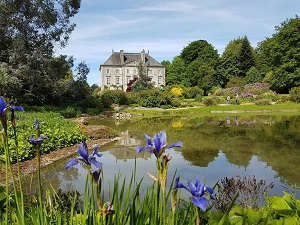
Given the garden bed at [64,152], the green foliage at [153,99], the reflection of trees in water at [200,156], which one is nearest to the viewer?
the garden bed at [64,152]

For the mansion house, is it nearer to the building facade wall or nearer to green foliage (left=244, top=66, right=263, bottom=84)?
the building facade wall

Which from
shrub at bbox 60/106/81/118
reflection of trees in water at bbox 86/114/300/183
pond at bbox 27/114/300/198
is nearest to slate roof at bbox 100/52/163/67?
shrub at bbox 60/106/81/118

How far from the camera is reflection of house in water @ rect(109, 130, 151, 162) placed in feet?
31.0

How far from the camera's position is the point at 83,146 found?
4.36ft

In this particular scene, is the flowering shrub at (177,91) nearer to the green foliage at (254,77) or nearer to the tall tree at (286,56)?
the tall tree at (286,56)

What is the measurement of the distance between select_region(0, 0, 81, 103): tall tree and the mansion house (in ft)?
128

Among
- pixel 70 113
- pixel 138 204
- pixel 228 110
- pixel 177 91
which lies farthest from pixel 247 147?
pixel 177 91

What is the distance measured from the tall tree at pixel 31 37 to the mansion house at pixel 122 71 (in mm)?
39064

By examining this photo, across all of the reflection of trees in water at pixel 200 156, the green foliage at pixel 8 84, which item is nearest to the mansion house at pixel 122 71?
the green foliage at pixel 8 84

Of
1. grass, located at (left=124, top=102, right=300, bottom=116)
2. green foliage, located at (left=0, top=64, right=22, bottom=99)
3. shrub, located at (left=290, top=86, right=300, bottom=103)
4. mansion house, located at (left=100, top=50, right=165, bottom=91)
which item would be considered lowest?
grass, located at (left=124, top=102, right=300, bottom=116)

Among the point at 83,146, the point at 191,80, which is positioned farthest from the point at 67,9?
the point at 191,80

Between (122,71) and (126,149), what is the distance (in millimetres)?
52333

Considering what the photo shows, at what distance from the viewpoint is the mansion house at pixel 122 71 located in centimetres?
6188

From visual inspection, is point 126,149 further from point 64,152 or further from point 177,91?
point 177,91
